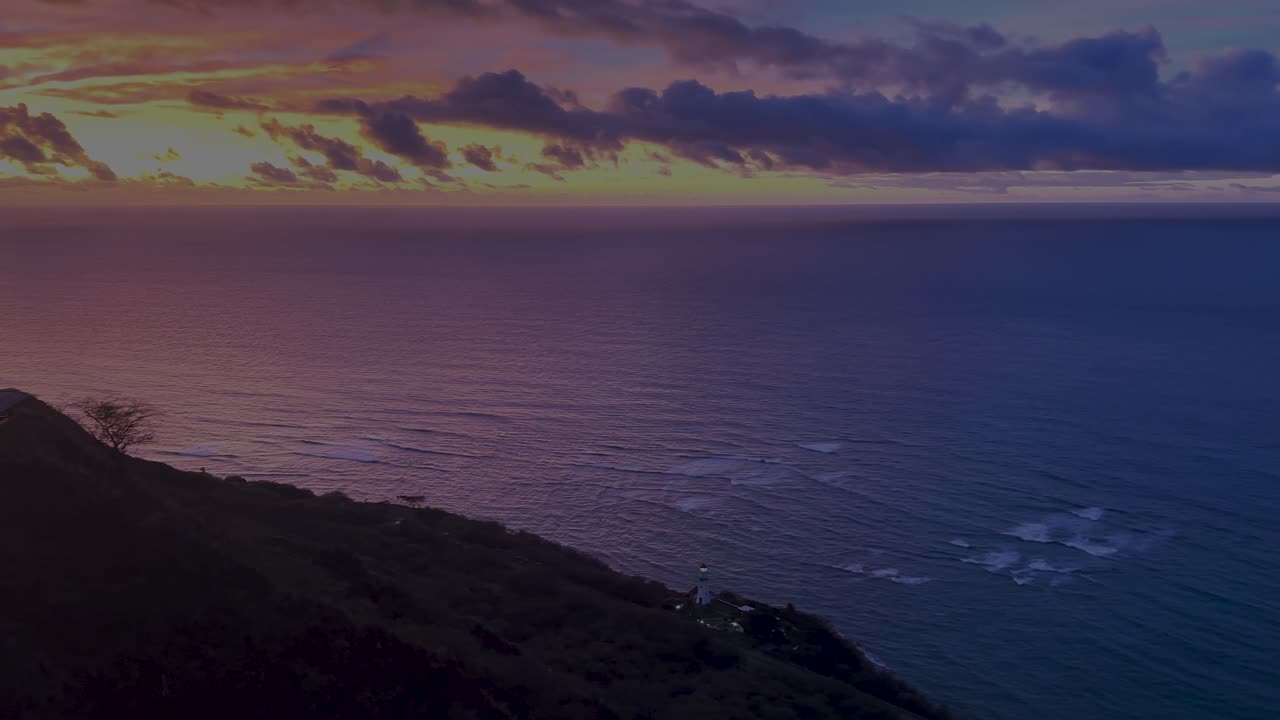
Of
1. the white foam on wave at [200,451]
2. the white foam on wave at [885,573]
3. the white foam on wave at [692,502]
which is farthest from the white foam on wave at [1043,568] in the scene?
the white foam on wave at [200,451]

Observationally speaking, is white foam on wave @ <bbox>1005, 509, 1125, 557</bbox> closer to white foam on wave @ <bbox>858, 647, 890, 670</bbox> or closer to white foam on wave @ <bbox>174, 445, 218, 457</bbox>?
white foam on wave @ <bbox>858, 647, 890, 670</bbox>

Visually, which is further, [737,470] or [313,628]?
[737,470]

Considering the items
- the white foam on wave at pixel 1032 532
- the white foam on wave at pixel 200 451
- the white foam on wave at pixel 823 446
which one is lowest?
the white foam on wave at pixel 1032 532

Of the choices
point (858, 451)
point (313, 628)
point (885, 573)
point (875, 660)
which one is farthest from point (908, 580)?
point (313, 628)

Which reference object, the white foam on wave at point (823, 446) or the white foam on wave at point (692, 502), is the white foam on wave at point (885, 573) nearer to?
the white foam on wave at point (692, 502)

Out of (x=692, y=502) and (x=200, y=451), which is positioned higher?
(x=200, y=451)

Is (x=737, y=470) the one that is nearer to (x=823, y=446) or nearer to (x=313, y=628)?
(x=823, y=446)
